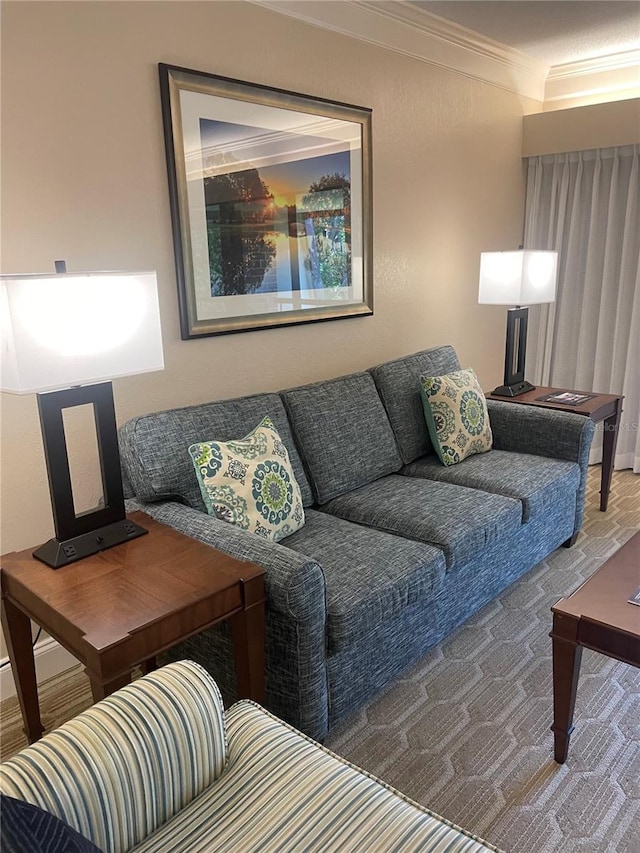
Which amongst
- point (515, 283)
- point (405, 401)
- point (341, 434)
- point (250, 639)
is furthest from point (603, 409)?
point (250, 639)

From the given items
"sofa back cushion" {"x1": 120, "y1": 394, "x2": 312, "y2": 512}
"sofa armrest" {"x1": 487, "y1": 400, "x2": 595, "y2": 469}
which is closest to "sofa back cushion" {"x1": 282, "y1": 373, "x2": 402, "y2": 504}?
"sofa back cushion" {"x1": 120, "y1": 394, "x2": 312, "y2": 512}

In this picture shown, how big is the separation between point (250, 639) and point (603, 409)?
2.38m

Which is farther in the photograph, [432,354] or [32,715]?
[432,354]

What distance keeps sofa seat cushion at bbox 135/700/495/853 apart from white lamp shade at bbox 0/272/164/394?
0.96 m

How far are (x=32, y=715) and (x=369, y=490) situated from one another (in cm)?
144

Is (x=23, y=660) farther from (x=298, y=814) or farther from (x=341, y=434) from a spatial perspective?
(x=341, y=434)

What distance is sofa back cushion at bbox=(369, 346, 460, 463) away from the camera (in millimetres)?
2943

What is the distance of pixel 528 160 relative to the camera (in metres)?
4.17

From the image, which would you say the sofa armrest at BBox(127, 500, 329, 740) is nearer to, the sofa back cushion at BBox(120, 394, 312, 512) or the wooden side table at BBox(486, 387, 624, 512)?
the sofa back cushion at BBox(120, 394, 312, 512)

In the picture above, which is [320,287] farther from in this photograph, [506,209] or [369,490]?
[506,209]

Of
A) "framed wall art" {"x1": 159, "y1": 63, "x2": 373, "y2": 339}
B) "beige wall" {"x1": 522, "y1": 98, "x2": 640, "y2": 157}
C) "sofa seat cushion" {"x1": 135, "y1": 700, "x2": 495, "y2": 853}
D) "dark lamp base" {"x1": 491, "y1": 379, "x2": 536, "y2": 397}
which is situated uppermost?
"beige wall" {"x1": 522, "y1": 98, "x2": 640, "y2": 157}

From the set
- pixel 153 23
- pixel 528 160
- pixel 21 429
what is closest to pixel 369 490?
pixel 21 429

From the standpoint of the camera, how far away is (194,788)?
122cm

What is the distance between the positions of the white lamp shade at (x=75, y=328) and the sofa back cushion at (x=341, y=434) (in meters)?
0.89
